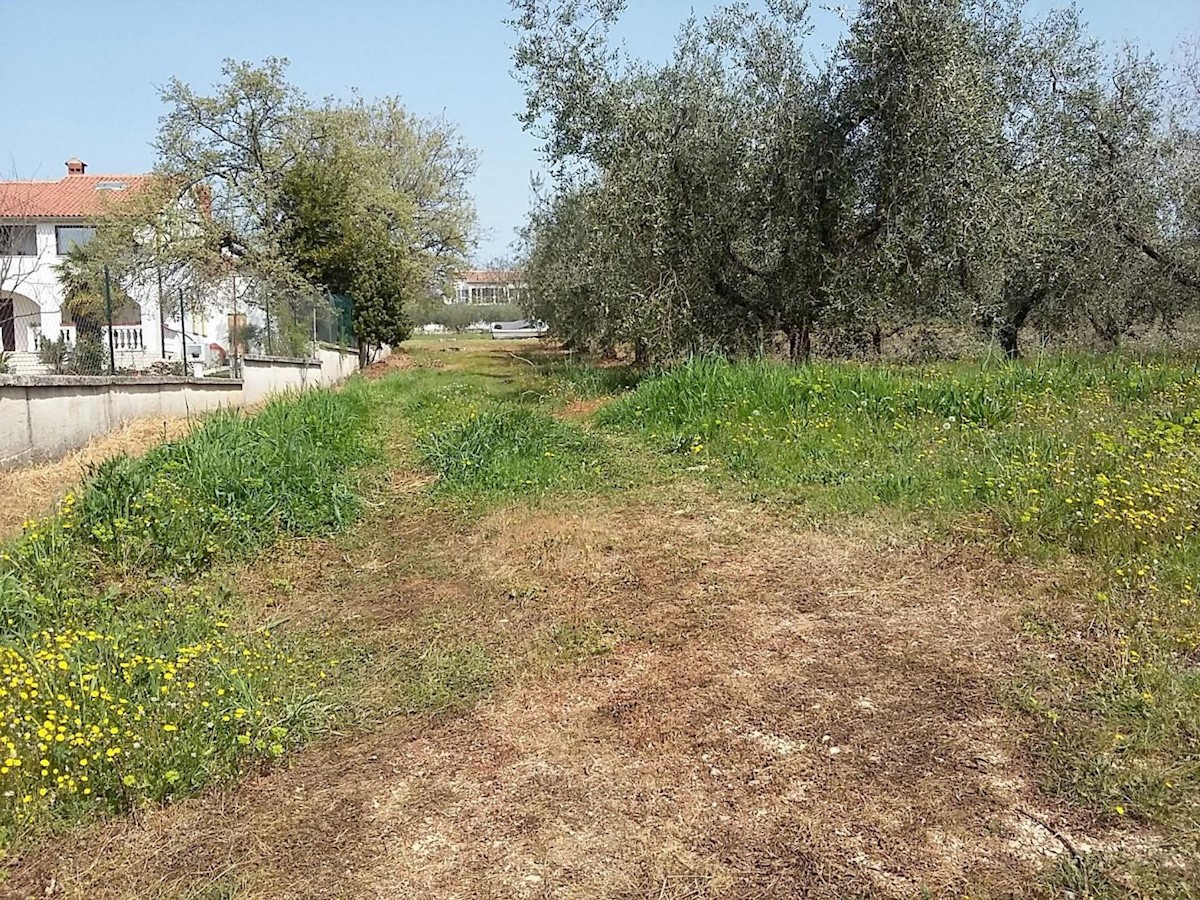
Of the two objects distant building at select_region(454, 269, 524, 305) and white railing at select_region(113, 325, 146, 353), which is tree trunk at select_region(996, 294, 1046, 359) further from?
distant building at select_region(454, 269, 524, 305)

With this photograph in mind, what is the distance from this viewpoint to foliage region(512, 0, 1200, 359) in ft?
35.7

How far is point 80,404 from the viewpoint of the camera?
932 centimetres

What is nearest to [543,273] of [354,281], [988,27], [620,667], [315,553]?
[354,281]

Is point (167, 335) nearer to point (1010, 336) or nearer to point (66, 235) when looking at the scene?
point (1010, 336)

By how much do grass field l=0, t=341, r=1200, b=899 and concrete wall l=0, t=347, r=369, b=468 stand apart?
2.77 metres

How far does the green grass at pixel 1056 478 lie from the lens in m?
2.90

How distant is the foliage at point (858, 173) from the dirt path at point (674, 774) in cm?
797

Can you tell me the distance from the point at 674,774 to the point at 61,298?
29096 mm

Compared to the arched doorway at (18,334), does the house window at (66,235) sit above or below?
above

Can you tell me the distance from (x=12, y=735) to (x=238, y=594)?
6.13ft

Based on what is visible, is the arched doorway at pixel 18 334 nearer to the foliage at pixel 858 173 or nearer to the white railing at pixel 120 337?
the white railing at pixel 120 337

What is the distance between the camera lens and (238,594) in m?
4.83

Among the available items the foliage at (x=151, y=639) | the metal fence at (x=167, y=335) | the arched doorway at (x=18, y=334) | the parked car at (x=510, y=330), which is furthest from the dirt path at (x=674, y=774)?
the parked car at (x=510, y=330)

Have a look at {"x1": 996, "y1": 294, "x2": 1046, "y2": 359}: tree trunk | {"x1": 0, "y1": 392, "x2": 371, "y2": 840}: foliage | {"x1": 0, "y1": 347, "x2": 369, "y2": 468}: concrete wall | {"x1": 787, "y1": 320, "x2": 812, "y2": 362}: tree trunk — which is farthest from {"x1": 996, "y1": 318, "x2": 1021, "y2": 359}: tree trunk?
{"x1": 0, "y1": 347, "x2": 369, "y2": 468}: concrete wall
